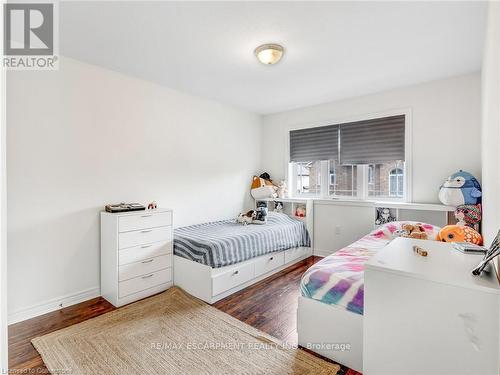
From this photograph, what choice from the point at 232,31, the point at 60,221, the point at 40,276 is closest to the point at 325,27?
the point at 232,31

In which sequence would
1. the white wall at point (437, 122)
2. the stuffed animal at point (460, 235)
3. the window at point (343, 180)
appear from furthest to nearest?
1. the window at point (343, 180)
2. the white wall at point (437, 122)
3. the stuffed animal at point (460, 235)

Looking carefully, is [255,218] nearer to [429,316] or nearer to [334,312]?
[334,312]

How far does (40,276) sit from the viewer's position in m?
2.36

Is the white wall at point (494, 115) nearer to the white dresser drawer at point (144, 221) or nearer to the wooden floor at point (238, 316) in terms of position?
Answer: the wooden floor at point (238, 316)

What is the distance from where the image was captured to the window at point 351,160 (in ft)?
11.5

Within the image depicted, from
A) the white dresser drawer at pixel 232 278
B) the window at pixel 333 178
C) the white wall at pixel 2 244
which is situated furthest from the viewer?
the window at pixel 333 178

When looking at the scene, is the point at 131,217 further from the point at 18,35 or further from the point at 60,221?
the point at 18,35

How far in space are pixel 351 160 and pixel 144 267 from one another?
3.10 metres

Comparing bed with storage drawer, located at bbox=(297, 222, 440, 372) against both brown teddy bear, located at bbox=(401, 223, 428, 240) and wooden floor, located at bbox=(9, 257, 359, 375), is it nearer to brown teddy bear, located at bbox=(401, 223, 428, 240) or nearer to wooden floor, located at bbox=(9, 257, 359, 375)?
wooden floor, located at bbox=(9, 257, 359, 375)

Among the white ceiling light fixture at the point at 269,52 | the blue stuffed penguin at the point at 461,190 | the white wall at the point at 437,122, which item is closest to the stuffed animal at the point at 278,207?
the white wall at the point at 437,122

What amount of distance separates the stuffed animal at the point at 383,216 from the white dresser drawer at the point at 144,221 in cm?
274

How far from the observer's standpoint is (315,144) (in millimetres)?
4184

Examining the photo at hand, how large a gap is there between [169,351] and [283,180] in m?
3.26

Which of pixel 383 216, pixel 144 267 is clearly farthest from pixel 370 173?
pixel 144 267
